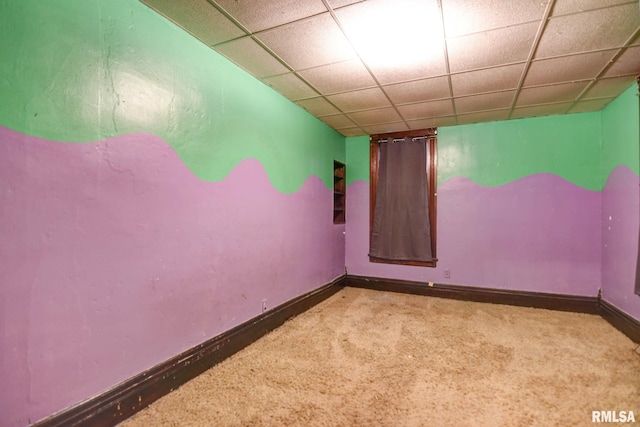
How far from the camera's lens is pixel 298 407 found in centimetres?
173

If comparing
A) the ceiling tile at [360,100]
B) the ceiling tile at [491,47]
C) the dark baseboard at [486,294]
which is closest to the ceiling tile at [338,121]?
the ceiling tile at [360,100]

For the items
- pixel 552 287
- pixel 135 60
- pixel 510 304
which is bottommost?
pixel 510 304

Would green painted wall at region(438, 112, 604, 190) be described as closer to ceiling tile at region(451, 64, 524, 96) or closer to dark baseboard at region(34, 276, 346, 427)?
ceiling tile at region(451, 64, 524, 96)

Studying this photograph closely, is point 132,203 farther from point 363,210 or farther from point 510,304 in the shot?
point 510,304

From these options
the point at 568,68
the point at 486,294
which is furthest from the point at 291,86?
the point at 486,294

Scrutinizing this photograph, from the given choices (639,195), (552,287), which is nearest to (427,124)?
(639,195)

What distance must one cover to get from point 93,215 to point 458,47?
2.62m

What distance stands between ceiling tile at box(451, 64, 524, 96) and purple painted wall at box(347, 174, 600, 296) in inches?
58.5

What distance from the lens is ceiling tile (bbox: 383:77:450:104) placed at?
2721 millimetres

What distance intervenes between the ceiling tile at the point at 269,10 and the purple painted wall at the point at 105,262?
0.95 meters

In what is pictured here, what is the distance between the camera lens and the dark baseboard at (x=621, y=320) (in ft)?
8.63

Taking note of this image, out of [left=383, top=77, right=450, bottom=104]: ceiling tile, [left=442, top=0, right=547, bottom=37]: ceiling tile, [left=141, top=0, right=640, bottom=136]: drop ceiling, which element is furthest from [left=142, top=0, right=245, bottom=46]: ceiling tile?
[left=383, top=77, right=450, bottom=104]: ceiling tile

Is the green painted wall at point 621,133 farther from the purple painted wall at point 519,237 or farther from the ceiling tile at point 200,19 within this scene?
the ceiling tile at point 200,19

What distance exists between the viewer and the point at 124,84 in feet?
5.41
